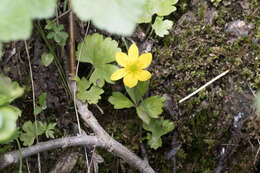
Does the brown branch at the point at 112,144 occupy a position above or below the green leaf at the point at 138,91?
below

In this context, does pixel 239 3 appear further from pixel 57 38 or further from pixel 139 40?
pixel 57 38

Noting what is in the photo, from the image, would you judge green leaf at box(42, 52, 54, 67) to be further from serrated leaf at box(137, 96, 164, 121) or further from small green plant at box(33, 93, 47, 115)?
serrated leaf at box(137, 96, 164, 121)

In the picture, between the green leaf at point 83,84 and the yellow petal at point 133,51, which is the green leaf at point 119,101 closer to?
the green leaf at point 83,84

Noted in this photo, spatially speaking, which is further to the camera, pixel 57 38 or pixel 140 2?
pixel 57 38

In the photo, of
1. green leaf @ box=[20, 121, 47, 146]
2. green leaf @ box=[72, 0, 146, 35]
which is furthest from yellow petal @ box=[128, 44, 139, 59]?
green leaf @ box=[72, 0, 146, 35]

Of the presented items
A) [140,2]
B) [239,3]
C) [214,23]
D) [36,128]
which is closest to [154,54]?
[214,23]

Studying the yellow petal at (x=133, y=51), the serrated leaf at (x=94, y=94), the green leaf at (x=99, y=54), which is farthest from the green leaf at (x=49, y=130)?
the yellow petal at (x=133, y=51)
